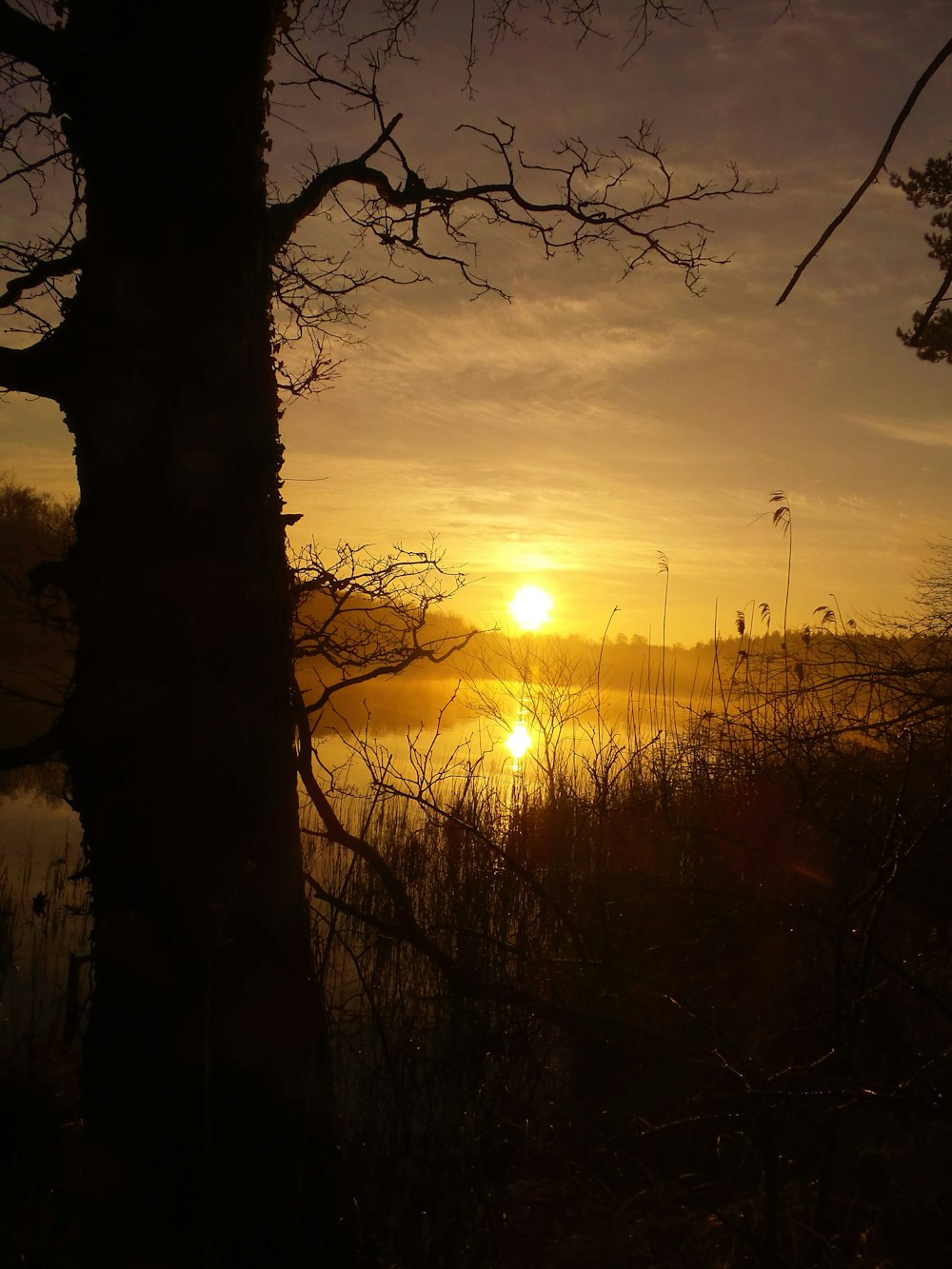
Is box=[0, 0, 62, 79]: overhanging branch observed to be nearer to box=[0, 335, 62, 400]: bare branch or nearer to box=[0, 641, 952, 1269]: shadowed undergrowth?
box=[0, 335, 62, 400]: bare branch

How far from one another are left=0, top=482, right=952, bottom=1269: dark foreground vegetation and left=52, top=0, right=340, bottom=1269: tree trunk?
5.4 inches

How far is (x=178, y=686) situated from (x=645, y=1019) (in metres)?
1.15

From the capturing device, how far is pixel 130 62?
70.5 inches

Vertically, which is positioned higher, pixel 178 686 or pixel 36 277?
pixel 36 277

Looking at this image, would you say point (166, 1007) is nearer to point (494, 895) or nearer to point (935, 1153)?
point (935, 1153)

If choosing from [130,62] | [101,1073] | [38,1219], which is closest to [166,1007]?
[101,1073]

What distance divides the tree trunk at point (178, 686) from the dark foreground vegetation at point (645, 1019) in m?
0.14

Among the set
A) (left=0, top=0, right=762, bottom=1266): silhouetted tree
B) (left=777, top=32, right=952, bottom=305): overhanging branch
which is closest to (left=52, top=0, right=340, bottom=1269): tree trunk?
(left=0, top=0, right=762, bottom=1266): silhouetted tree

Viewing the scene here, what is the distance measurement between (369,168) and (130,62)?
1.14m

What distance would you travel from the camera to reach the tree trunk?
5.52 feet

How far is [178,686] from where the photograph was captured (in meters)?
1.73

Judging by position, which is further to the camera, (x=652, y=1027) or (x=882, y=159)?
(x=652, y=1027)

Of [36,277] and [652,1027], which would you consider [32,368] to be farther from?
[652,1027]

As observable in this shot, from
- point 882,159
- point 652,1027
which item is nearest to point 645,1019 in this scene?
point 652,1027
